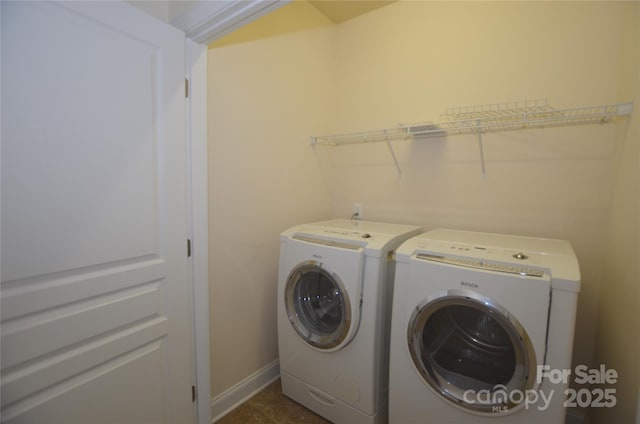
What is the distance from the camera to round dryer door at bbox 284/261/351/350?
5.42 feet

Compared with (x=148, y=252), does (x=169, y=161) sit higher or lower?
higher

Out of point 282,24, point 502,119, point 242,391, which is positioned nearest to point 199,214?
point 242,391

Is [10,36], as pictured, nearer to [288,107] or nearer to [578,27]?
[288,107]

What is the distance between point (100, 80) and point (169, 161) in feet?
1.23

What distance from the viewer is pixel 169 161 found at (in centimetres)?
133

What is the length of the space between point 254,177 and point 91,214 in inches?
36.5

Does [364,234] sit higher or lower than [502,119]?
lower

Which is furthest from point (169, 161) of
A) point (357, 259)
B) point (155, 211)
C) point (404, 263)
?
point (404, 263)

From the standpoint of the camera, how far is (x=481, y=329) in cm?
134

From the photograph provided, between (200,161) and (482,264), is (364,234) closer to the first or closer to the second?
(482,264)

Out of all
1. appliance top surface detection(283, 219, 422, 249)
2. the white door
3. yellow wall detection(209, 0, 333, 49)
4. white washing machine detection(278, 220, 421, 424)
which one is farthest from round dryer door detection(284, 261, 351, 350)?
yellow wall detection(209, 0, 333, 49)

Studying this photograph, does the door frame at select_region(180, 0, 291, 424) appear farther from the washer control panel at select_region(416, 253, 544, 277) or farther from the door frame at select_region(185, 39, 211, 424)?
the washer control panel at select_region(416, 253, 544, 277)

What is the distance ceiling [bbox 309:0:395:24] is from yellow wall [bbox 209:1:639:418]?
0.06 metres

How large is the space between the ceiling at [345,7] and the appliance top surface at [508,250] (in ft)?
5.78
